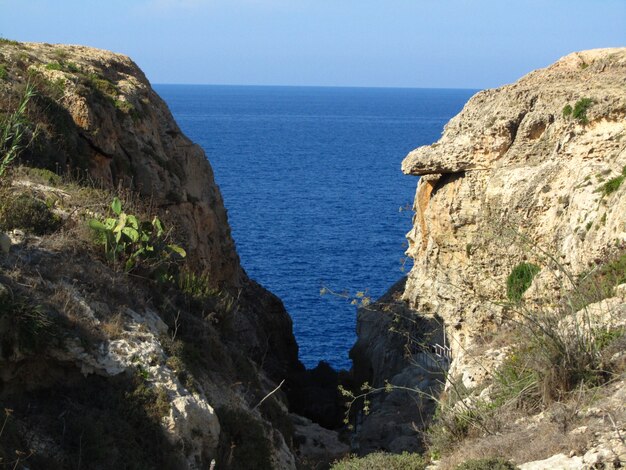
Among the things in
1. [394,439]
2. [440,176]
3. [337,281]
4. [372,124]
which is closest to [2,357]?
[394,439]

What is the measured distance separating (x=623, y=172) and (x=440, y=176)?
949 cm

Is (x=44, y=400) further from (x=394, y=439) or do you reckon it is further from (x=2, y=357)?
(x=394, y=439)

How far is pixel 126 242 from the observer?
16.1m

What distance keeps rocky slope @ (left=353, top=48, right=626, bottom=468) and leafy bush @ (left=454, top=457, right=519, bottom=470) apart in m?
4.97

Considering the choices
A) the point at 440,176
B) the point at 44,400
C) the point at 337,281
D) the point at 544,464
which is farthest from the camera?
the point at 337,281

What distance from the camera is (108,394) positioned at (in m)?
12.5

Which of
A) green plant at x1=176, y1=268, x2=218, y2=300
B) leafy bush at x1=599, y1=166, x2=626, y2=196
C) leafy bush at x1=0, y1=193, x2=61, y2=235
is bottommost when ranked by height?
green plant at x1=176, y1=268, x2=218, y2=300

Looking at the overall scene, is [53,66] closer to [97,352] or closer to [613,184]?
[97,352]

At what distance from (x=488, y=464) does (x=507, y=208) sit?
17.4m

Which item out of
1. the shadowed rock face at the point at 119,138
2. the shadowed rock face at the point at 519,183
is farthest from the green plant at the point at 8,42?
the shadowed rock face at the point at 519,183

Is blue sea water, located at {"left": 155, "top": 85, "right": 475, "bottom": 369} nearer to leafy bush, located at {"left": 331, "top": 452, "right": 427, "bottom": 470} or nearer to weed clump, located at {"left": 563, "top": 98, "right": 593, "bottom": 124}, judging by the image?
weed clump, located at {"left": 563, "top": 98, "right": 593, "bottom": 124}

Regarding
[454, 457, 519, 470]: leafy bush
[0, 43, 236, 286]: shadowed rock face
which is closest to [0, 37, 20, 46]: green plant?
[0, 43, 236, 286]: shadowed rock face

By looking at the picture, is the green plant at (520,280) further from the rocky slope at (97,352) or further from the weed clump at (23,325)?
the weed clump at (23,325)

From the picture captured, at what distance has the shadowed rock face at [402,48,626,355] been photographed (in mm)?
23078
